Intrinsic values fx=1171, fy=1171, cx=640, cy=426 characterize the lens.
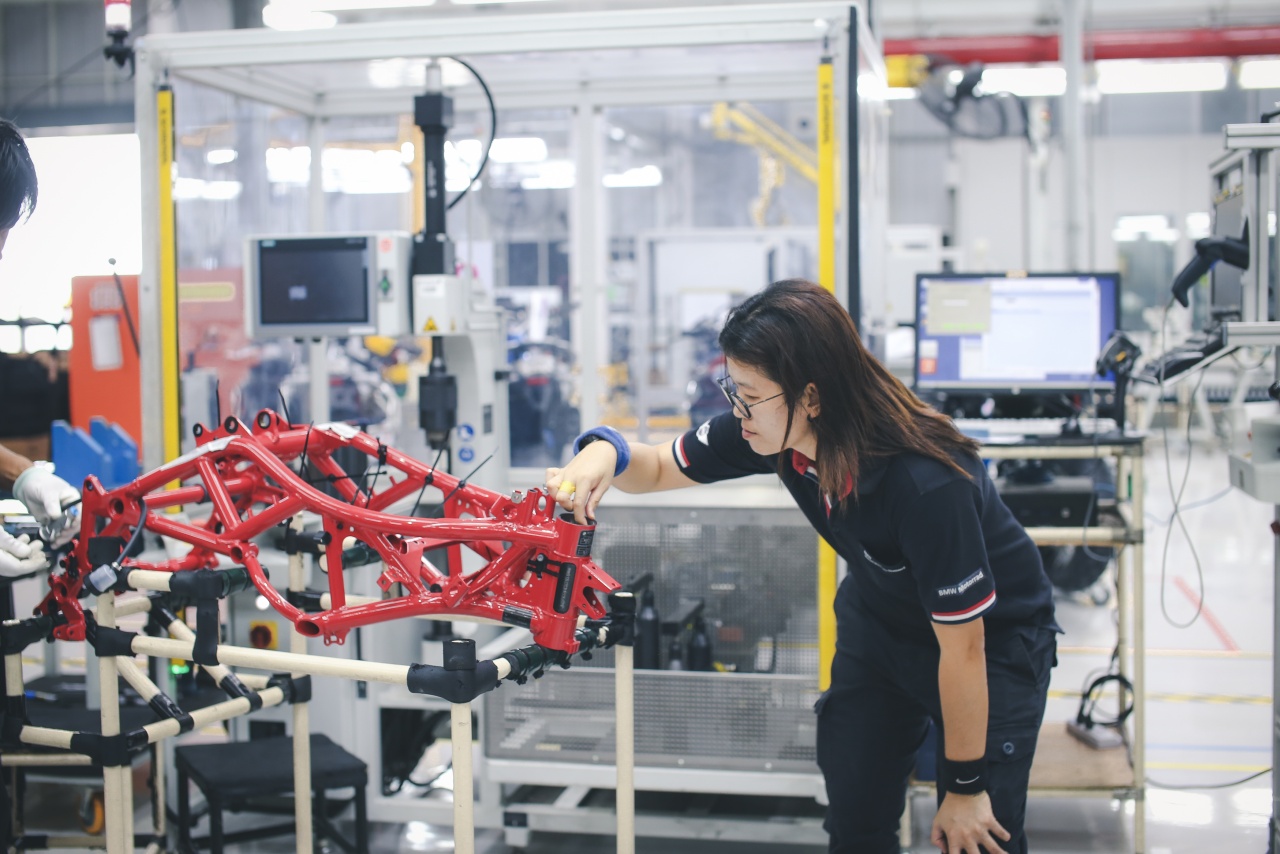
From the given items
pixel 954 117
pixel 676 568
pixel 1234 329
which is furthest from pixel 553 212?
pixel 1234 329

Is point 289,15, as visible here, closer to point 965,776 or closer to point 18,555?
point 18,555

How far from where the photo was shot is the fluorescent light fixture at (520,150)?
8.02 metres

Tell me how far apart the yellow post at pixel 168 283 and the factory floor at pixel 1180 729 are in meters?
1.23

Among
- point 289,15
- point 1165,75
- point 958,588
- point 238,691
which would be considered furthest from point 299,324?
point 1165,75

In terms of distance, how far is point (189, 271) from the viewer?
367 centimetres

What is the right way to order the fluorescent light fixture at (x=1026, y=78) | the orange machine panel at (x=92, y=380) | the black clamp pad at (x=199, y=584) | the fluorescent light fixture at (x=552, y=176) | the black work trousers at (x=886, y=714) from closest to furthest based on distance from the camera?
the black work trousers at (x=886, y=714) < the black clamp pad at (x=199, y=584) < the orange machine panel at (x=92, y=380) < the fluorescent light fixture at (x=552, y=176) < the fluorescent light fixture at (x=1026, y=78)

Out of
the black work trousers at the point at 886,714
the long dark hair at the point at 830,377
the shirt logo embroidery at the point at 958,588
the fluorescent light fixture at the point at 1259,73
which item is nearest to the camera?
the shirt logo embroidery at the point at 958,588

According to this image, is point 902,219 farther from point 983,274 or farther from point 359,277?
point 359,277

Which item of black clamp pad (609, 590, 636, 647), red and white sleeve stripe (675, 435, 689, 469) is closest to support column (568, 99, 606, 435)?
red and white sleeve stripe (675, 435, 689, 469)

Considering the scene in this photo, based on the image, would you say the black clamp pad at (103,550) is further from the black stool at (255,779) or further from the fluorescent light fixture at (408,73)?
the fluorescent light fixture at (408,73)

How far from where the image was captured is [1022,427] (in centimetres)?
335

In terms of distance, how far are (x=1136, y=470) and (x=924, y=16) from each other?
9.80 meters

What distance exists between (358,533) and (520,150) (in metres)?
6.81

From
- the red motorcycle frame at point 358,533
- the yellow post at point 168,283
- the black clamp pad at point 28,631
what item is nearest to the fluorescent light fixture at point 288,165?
the yellow post at point 168,283
